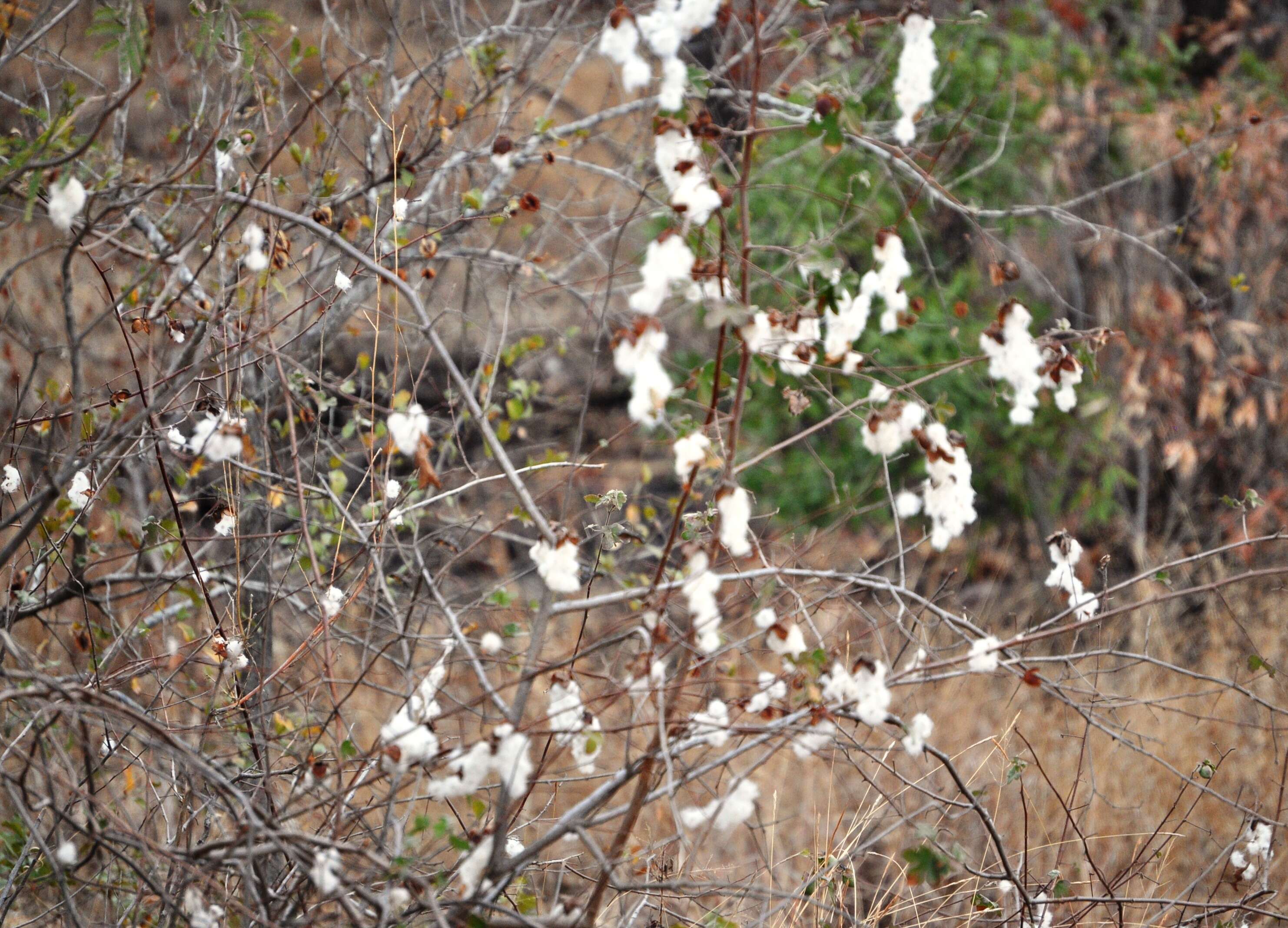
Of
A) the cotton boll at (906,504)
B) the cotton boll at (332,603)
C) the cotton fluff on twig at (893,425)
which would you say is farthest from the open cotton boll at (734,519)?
the cotton boll at (332,603)

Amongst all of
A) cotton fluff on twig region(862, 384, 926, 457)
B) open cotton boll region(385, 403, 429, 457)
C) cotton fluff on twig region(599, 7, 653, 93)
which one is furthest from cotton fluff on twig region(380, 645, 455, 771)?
cotton fluff on twig region(599, 7, 653, 93)

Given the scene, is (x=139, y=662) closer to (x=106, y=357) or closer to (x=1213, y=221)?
(x=106, y=357)

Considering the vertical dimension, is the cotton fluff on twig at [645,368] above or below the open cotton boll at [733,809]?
above

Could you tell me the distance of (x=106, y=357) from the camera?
505 centimetres

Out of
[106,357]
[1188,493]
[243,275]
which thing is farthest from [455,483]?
[1188,493]

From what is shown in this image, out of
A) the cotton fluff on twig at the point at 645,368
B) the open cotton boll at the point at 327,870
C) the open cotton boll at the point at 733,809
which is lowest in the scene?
the open cotton boll at the point at 733,809

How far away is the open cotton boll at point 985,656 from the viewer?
1.55m

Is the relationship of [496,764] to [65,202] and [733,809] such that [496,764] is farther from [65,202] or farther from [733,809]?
[65,202]

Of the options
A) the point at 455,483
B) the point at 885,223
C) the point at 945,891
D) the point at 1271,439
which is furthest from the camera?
the point at 1271,439

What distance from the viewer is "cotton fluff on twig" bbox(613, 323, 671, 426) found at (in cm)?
137

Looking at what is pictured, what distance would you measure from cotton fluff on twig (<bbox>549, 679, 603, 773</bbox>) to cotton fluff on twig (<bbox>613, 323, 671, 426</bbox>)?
18.9 inches

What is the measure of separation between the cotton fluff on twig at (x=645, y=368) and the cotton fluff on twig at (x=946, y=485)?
1.34ft

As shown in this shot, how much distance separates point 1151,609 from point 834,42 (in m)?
2.63

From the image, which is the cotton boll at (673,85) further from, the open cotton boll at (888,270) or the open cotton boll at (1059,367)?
the open cotton boll at (1059,367)
